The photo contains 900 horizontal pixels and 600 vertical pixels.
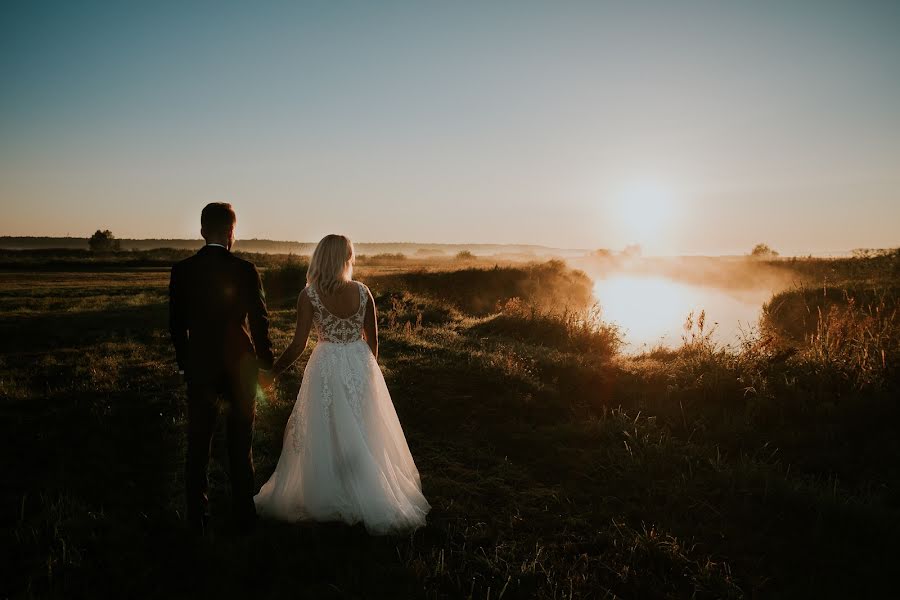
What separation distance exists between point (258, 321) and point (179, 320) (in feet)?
2.14

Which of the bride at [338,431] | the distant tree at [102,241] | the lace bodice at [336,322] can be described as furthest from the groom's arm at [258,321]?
the distant tree at [102,241]

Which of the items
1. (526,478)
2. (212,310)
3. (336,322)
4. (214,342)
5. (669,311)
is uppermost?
(212,310)

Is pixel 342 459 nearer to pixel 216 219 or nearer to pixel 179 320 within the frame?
pixel 179 320

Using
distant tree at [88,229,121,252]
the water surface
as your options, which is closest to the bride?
the water surface

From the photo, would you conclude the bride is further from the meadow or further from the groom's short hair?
the groom's short hair

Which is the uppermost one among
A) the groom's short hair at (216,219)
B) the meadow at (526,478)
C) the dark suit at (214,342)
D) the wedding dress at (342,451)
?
the groom's short hair at (216,219)

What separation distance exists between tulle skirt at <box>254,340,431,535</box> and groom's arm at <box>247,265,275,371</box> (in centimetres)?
71

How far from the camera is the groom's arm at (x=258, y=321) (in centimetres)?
436

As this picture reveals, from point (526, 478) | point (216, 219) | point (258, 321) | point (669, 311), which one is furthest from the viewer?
point (669, 311)

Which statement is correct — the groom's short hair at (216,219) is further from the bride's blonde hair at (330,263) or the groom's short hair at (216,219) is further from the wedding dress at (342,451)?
the wedding dress at (342,451)

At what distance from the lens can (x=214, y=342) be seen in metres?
4.27

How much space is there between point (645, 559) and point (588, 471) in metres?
1.99

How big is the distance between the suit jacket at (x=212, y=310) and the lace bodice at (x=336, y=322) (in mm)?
757

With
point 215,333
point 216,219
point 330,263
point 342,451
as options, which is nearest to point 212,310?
point 215,333
